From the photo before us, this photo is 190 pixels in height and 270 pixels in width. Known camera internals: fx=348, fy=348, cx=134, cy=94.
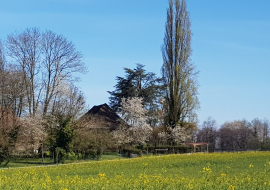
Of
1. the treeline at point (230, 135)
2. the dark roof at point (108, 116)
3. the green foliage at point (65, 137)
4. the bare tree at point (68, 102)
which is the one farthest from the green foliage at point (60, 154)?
the treeline at point (230, 135)

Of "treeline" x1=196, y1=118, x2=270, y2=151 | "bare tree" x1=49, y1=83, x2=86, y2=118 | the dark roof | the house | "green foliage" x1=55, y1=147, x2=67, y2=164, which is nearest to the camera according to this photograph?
"green foliage" x1=55, y1=147, x2=67, y2=164

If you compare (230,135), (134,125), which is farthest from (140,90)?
(230,135)

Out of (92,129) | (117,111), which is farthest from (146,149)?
(117,111)

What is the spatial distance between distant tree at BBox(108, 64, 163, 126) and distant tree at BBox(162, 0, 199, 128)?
4715 millimetres

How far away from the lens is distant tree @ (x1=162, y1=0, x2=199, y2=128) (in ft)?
152

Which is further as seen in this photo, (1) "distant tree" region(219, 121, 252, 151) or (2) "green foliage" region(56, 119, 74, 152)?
(1) "distant tree" region(219, 121, 252, 151)

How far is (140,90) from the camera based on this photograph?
5219cm

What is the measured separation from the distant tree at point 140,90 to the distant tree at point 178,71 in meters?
4.72

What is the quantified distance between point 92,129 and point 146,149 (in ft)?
22.7

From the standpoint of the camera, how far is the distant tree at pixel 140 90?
5156cm

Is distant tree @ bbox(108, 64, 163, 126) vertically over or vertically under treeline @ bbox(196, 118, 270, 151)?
over

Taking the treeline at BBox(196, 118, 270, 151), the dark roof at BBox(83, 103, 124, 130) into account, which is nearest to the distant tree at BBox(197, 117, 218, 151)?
the treeline at BBox(196, 118, 270, 151)

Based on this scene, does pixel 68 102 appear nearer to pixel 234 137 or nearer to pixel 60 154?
pixel 60 154

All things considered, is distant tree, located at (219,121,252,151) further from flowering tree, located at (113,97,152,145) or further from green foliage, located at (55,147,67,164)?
green foliage, located at (55,147,67,164)
